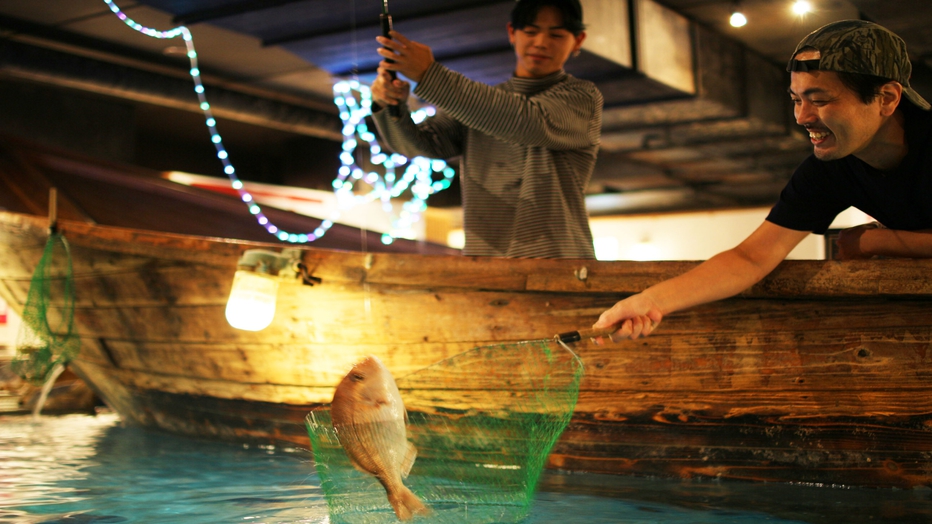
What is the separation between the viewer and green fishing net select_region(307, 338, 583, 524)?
183cm

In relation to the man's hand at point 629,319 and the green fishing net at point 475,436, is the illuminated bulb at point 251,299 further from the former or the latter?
the man's hand at point 629,319

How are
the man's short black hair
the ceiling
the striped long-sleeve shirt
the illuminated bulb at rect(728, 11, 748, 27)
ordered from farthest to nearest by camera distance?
1. the illuminated bulb at rect(728, 11, 748, 27)
2. the ceiling
3. the man's short black hair
4. the striped long-sleeve shirt

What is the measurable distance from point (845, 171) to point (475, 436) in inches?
46.0

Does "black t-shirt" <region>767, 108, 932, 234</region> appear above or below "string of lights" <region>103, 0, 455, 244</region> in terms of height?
below

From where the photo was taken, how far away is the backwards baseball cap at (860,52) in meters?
1.69

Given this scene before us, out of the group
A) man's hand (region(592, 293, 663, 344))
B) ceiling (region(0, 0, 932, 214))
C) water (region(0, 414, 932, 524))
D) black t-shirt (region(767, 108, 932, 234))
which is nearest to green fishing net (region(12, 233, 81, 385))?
water (region(0, 414, 932, 524))

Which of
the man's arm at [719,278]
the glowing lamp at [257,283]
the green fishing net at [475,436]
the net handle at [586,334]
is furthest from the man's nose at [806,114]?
the glowing lamp at [257,283]

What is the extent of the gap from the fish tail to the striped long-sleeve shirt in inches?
39.7

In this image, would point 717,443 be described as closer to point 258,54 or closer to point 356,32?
point 356,32

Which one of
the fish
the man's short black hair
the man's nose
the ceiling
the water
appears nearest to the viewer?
the fish

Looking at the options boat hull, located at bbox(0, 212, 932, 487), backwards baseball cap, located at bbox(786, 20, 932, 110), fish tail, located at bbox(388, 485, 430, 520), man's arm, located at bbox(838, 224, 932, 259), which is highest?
backwards baseball cap, located at bbox(786, 20, 932, 110)

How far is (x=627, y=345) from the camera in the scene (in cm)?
232

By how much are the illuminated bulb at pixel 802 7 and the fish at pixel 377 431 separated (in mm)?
5439

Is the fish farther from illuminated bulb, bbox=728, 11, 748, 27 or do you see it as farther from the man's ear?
illuminated bulb, bbox=728, 11, 748, 27
